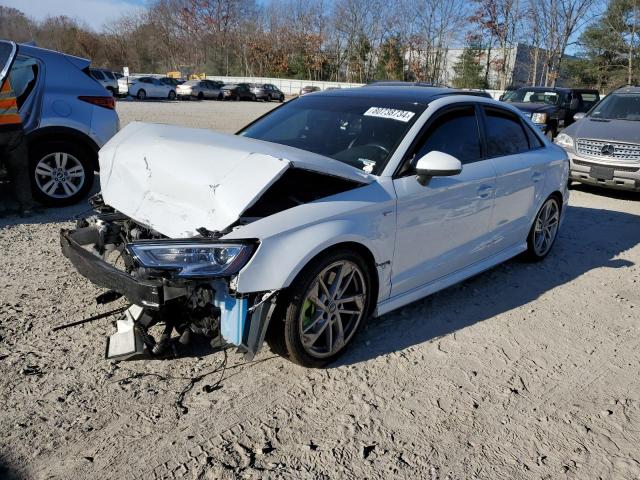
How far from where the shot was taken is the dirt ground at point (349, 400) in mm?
2461

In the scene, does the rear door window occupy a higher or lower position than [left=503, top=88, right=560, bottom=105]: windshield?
lower

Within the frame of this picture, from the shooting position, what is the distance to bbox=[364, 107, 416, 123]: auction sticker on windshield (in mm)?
3744

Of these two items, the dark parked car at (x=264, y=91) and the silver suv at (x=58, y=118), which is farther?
the dark parked car at (x=264, y=91)

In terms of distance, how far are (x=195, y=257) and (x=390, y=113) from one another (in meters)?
1.93

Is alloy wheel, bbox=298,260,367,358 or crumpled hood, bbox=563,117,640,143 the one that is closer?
alloy wheel, bbox=298,260,367,358

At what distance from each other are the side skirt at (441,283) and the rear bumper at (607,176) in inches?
166

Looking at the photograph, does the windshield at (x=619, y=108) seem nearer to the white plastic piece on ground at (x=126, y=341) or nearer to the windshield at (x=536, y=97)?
the windshield at (x=536, y=97)

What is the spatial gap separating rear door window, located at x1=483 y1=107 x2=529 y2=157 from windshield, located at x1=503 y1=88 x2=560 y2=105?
38.5 feet

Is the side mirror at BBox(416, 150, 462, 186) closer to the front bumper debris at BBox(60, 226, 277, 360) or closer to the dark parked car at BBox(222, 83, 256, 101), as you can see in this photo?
the front bumper debris at BBox(60, 226, 277, 360)

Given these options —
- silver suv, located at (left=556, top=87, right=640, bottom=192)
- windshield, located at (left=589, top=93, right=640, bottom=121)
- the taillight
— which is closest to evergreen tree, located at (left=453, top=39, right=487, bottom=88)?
windshield, located at (left=589, top=93, right=640, bottom=121)

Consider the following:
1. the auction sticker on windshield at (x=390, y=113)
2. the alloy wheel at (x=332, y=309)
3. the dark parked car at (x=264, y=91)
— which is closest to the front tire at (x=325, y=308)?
the alloy wheel at (x=332, y=309)

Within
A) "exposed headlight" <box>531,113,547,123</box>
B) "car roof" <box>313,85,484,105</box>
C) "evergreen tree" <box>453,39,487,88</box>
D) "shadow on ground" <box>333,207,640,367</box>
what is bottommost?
"shadow on ground" <box>333,207,640,367</box>

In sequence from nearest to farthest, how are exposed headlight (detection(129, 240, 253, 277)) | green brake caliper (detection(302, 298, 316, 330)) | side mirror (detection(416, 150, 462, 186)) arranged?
exposed headlight (detection(129, 240, 253, 277)), green brake caliper (detection(302, 298, 316, 330)), side mirror (detection(416, 150, 462, 186))

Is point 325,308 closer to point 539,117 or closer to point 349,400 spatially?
point 349,400
